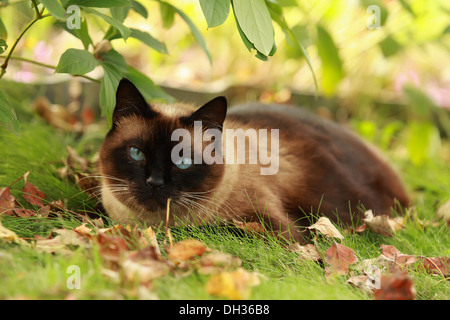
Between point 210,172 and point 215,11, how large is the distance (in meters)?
0.49

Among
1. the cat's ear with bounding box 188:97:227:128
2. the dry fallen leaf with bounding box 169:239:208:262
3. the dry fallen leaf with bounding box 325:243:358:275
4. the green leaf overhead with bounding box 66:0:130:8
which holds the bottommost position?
the dry fallen leaf with bounding box 325:243:358:275

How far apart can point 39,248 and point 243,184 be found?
0.66m

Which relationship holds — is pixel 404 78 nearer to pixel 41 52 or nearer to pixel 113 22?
pixel 41 52

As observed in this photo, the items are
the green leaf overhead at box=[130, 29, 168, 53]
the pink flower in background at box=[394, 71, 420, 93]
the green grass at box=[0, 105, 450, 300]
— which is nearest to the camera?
the green grass at box=[0, 105, 450, 300]

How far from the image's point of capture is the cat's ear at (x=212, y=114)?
153cm

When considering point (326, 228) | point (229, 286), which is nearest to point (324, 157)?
point (326, 228)

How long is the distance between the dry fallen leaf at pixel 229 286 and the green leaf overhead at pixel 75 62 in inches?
27.5

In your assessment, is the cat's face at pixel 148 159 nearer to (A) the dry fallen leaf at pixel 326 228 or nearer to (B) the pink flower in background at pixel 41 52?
(A) the dry fallen leaf at pixel 326 228

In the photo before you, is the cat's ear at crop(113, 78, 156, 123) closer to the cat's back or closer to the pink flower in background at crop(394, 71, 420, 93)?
the cat's back

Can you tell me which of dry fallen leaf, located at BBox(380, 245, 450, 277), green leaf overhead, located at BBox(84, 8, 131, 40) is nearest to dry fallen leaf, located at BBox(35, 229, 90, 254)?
green leaf overhead, located at BBox(84, 8, 131, 40)

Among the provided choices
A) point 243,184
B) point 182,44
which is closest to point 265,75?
point 182,44

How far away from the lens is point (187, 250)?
4.15 feet

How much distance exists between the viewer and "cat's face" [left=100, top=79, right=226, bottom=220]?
1463 mm

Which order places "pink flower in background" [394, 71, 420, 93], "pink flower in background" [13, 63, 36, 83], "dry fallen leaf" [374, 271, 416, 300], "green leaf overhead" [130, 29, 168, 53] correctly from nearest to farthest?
"dry fallen leaf" [374, 271, 416, 300]
"green leaf overhead" [130, 29, 168, 53]
"pink flower in background" [13, 63, 36, 83]
"pink flower in background" [394, 71, 420, 93]
